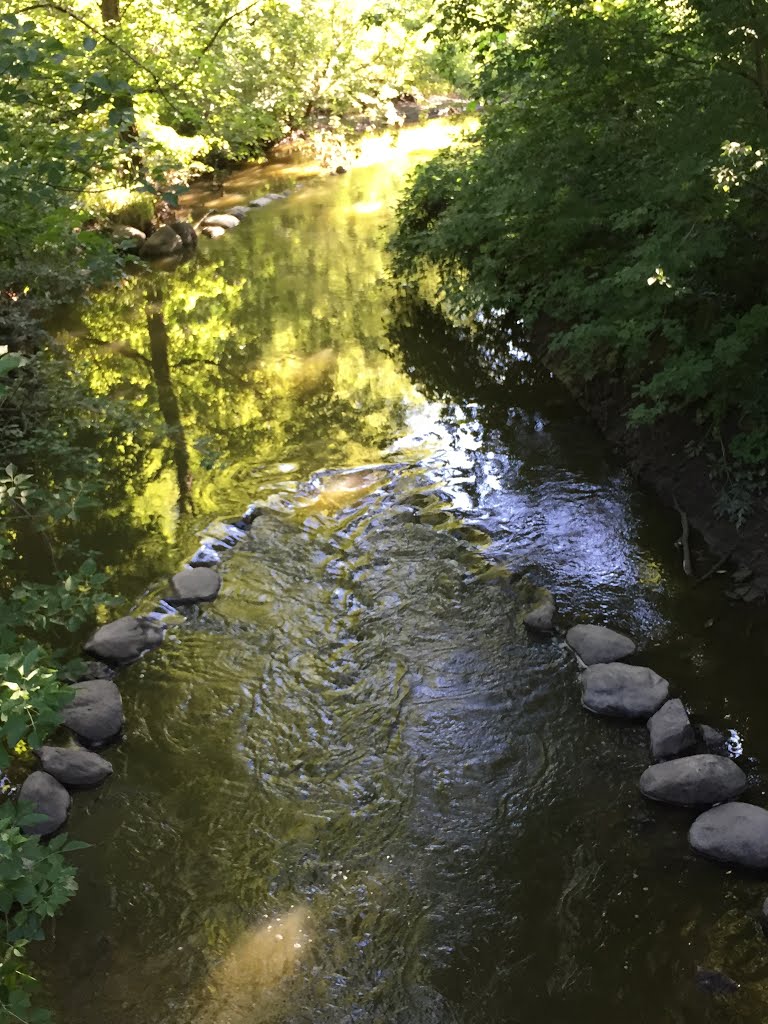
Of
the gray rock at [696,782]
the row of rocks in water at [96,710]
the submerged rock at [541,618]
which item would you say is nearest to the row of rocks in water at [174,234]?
the row of rocks in water at [96,710]

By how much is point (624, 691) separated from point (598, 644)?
0.46 meters

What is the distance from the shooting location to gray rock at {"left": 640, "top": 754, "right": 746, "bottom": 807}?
14.1 feet

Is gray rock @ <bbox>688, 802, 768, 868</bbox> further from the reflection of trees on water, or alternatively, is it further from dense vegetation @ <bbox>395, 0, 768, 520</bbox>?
the reflection of trees on water

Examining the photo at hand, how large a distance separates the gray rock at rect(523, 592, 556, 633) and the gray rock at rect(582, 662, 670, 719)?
23.2 inches

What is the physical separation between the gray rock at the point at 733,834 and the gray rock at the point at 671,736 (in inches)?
17.6

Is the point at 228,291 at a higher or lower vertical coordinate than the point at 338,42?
lower

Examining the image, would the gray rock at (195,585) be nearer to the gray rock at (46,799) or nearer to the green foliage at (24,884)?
the gray rock at (46,799)

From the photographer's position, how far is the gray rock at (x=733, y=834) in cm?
394

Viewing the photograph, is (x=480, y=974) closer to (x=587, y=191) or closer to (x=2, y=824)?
(x=2, y=824)

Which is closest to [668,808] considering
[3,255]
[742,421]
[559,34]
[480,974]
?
→ [480,974]

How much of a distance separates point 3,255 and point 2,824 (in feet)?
21.2

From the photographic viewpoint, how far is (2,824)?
2.39m

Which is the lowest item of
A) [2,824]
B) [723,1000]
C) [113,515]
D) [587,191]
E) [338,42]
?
[723,1000]

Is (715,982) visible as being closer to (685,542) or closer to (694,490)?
(685,542)
